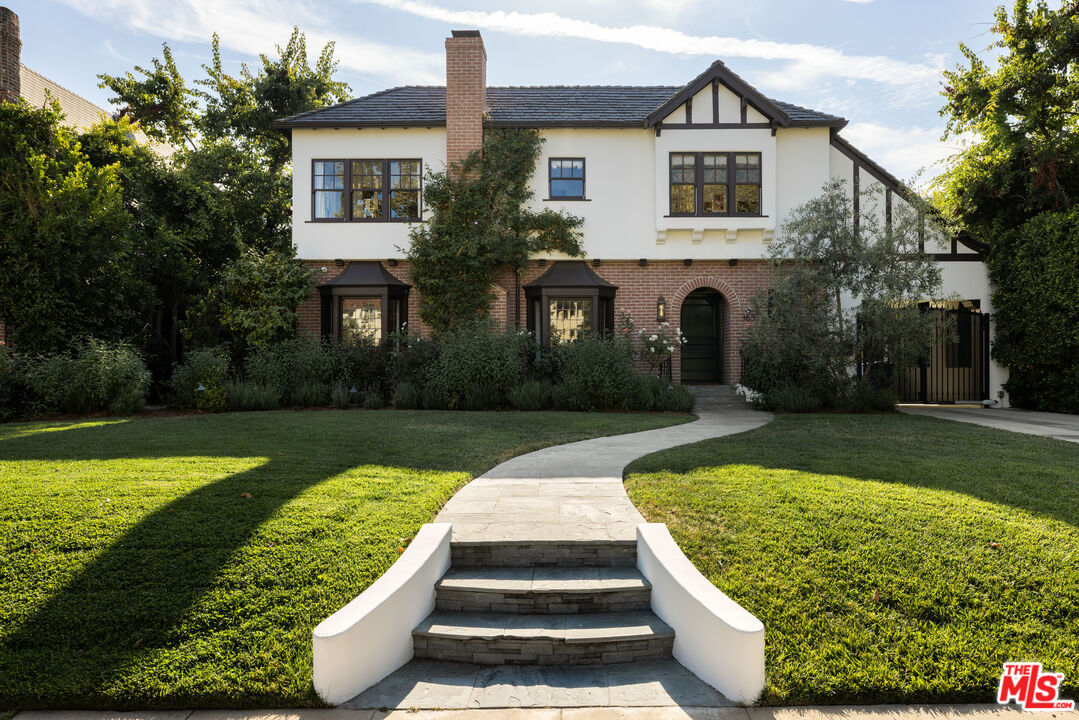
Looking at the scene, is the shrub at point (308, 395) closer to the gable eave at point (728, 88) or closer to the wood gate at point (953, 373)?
the gable eave at point (728, 88)

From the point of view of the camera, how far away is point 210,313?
14.8 meters

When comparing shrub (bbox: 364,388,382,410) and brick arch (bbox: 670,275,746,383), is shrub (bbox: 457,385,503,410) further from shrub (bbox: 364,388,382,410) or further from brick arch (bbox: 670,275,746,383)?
brick arch (bbox: 670,275,746,383)

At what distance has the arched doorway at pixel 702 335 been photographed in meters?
16.1

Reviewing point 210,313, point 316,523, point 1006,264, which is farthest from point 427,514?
point 1006,264

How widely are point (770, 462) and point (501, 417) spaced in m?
4.96

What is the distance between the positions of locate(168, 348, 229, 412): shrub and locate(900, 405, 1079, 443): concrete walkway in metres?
13.7

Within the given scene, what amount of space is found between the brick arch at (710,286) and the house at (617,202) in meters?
0.04

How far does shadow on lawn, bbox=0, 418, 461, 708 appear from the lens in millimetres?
3301

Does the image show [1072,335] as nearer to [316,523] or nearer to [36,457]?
[316,523]

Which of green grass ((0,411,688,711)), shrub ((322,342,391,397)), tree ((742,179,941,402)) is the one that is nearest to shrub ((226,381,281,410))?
shrub ((322,342,391,397))

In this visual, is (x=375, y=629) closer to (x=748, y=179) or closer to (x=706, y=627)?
(x=706, y=627)

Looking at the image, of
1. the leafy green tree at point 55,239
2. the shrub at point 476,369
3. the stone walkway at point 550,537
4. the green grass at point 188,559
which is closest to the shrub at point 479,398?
the shrub at point 476,369

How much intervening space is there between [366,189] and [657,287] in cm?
783

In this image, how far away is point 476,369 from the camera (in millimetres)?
11867
